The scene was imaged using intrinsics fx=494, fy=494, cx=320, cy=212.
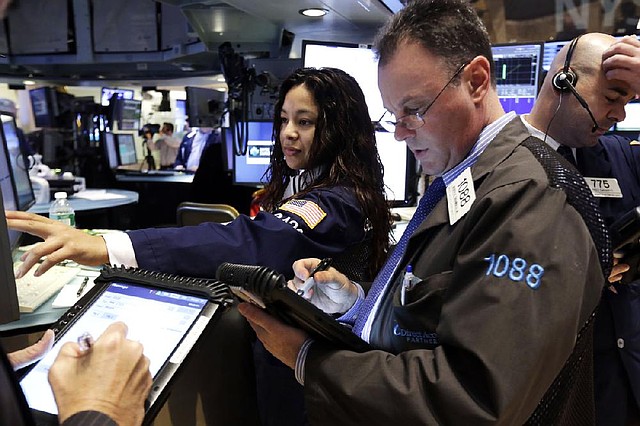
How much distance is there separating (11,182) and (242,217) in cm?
120

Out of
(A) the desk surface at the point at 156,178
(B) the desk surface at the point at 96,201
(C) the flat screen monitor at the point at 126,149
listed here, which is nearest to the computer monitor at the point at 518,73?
(B) the desk surface at the point at 96,201

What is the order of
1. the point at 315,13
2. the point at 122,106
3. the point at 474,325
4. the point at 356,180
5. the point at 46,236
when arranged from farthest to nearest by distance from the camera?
the point at 122,106
the point at 315,13
the point at 356,180
the point at 46,236
the point at 474,325

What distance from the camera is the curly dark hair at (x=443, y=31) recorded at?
2.78ft

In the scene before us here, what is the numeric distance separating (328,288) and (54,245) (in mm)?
653


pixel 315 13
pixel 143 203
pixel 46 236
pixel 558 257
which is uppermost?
pixel 315 13

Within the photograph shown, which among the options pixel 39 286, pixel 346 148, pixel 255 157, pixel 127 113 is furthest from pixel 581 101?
pixel 127 113

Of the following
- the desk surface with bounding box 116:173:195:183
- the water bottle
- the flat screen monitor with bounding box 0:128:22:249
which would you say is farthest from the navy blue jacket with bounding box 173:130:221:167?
the flat screen monitor with bounding box 0:128:22:249

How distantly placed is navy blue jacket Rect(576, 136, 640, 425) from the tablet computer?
106cm

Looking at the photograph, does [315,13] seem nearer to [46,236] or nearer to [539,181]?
[46,236]

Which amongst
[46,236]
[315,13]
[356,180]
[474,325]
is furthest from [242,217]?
[315,13]

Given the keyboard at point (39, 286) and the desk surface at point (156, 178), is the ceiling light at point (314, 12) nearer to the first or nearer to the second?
the keyboard at point (39, 286)

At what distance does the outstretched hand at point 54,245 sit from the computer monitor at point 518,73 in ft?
6.08

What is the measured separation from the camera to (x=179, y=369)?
77 cm

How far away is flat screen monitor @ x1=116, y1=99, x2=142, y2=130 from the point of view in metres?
6.10
